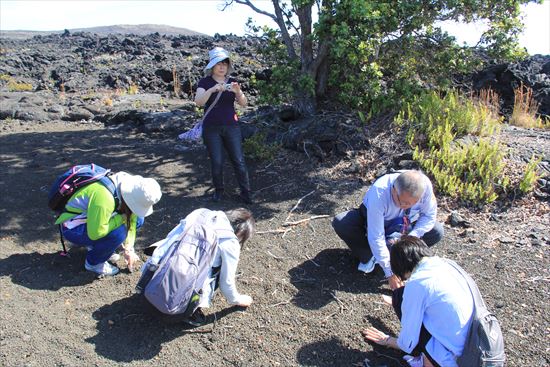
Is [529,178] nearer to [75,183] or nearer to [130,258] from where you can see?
[130,258]

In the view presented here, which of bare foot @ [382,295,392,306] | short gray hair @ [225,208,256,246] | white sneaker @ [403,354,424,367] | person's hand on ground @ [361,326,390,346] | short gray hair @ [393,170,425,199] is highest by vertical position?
short gray hair @ [393,170,425,199]

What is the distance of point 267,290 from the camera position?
3857mm

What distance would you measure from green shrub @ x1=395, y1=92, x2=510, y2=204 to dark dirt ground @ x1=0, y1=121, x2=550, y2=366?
0.25 meters

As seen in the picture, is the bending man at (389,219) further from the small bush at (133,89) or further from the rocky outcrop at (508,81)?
the small bush at (133,89)

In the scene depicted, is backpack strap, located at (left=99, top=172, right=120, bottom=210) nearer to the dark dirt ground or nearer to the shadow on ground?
the dark dirt ground

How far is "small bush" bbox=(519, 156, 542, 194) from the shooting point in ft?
16.8

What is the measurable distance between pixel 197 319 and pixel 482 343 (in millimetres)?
1862

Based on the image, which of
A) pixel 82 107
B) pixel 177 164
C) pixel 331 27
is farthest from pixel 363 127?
pixel 82 107

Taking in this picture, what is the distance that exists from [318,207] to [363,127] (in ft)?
6.05

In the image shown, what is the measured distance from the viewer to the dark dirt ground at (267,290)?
3.15m

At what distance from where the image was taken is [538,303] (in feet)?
12.1

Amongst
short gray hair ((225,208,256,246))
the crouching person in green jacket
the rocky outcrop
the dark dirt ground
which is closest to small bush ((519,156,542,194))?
the dark dirt ground

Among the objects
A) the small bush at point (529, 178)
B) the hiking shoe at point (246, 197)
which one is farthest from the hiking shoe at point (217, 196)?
the small bush at point (529, 178)

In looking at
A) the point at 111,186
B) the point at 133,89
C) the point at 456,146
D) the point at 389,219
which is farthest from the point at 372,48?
the point at 133,89
